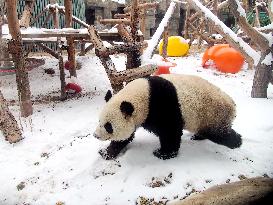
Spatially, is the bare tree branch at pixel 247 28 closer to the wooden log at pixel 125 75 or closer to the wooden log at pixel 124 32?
the wooden log at pixel 124 32

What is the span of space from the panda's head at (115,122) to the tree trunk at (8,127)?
171cm

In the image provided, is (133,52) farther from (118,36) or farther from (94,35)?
(118,36)

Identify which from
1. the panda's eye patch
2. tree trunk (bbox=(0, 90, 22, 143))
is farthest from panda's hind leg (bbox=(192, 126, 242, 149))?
tree trunk (bbox=(0, 90, 22, 143))

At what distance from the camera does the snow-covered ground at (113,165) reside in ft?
9.85

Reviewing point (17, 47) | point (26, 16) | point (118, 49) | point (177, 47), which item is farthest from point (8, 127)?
point (177, 47)

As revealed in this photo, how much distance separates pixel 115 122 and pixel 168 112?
0.55m

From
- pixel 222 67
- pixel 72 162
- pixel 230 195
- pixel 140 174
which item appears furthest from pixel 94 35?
pixel 222 67

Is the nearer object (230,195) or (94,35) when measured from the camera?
(230,195)

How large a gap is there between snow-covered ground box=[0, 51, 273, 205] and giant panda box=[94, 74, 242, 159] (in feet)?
0.72

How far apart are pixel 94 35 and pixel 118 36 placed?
6.14 feet

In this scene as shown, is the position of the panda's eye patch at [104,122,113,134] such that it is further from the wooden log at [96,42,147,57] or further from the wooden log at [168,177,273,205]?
the wooden log at [96,42,147,57]

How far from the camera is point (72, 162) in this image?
3.58 metres

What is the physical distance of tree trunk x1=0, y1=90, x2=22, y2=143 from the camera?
424 centimetres

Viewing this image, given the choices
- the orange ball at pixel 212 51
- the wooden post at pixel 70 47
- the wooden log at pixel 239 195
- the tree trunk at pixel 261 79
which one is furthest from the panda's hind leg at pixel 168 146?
the orange ball at pixel 212 51
